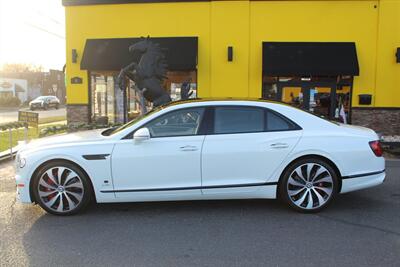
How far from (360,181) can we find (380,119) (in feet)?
32.2

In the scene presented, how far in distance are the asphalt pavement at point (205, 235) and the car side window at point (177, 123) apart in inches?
41.1

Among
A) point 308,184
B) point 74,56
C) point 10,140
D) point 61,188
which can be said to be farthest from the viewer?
point 74,56

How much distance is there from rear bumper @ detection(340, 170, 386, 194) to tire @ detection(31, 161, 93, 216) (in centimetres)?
321

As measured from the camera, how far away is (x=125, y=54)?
557 inches

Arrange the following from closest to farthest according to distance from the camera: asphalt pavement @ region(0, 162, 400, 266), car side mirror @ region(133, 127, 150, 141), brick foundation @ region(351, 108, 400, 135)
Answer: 1. asphalt pavement @ region(0, 162, 400, 266)
2. car side mirror @ region(133, 127, 150, 141)
3. brick foundation @ region(351, 108, 400, 135)

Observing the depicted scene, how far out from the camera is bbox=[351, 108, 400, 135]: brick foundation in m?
14.1

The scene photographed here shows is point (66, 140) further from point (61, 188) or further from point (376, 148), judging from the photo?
point (376, 148)

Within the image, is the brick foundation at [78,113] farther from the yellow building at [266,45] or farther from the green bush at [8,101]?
the green bush at [8,101]

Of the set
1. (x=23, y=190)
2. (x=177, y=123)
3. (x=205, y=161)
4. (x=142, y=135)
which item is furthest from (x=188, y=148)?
(x=23, y=190)

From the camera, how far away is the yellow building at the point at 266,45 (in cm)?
1392

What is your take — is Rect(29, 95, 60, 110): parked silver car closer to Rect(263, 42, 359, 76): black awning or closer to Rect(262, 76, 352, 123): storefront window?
Rect(262, 76, 352, 123): storefront window

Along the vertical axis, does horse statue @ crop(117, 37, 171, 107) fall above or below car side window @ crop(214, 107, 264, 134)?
above

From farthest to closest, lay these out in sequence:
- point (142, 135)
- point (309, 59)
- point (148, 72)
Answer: point (309, 59), point (148, 72), point (142, 135)

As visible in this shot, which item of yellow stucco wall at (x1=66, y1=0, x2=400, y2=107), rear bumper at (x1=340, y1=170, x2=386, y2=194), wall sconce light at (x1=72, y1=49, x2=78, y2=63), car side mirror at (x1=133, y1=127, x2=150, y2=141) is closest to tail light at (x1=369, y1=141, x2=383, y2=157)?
rear bumper at (x1=340, y1=170, x2=386, y2=194)
